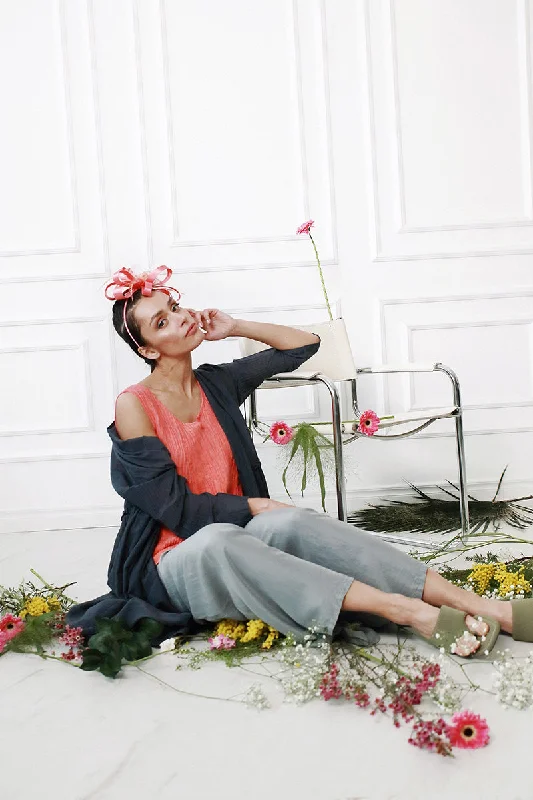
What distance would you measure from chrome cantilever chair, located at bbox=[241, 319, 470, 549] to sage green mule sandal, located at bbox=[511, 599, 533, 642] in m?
0.92

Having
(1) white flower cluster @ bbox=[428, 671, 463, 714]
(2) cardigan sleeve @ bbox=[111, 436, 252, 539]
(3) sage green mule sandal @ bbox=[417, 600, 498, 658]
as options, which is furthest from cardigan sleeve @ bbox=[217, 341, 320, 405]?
(1) white flower cluster @ bbox=[428, 671, 463, 714]

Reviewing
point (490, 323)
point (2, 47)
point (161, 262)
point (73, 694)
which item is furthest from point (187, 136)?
point (73, 694)

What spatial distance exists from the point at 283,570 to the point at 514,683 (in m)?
0.50

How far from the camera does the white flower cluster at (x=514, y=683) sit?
1581mm

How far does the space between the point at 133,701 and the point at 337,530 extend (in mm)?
562

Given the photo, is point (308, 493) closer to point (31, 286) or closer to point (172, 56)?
point (31, 286)

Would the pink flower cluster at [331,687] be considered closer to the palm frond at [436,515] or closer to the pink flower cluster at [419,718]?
the pink flower cluster at [419,718]

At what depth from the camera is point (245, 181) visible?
12.0 feet

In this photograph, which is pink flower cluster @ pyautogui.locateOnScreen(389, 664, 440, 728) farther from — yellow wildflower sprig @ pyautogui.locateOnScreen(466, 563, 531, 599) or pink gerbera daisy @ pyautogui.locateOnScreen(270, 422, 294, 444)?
pink gerbera daisy @ pyautogui.locateOnScreen(270, 422, 294, 444)

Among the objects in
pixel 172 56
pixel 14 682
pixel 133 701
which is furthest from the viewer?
pixel 172 56

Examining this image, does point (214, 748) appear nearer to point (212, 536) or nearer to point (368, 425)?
point (212, 536)

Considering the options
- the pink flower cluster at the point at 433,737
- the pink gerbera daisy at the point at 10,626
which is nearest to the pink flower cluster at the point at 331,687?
the pink flower cluster at the point at 433,737

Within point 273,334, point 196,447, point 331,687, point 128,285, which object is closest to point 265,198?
point 273,334

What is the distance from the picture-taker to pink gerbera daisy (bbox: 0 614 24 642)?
6.89ft
